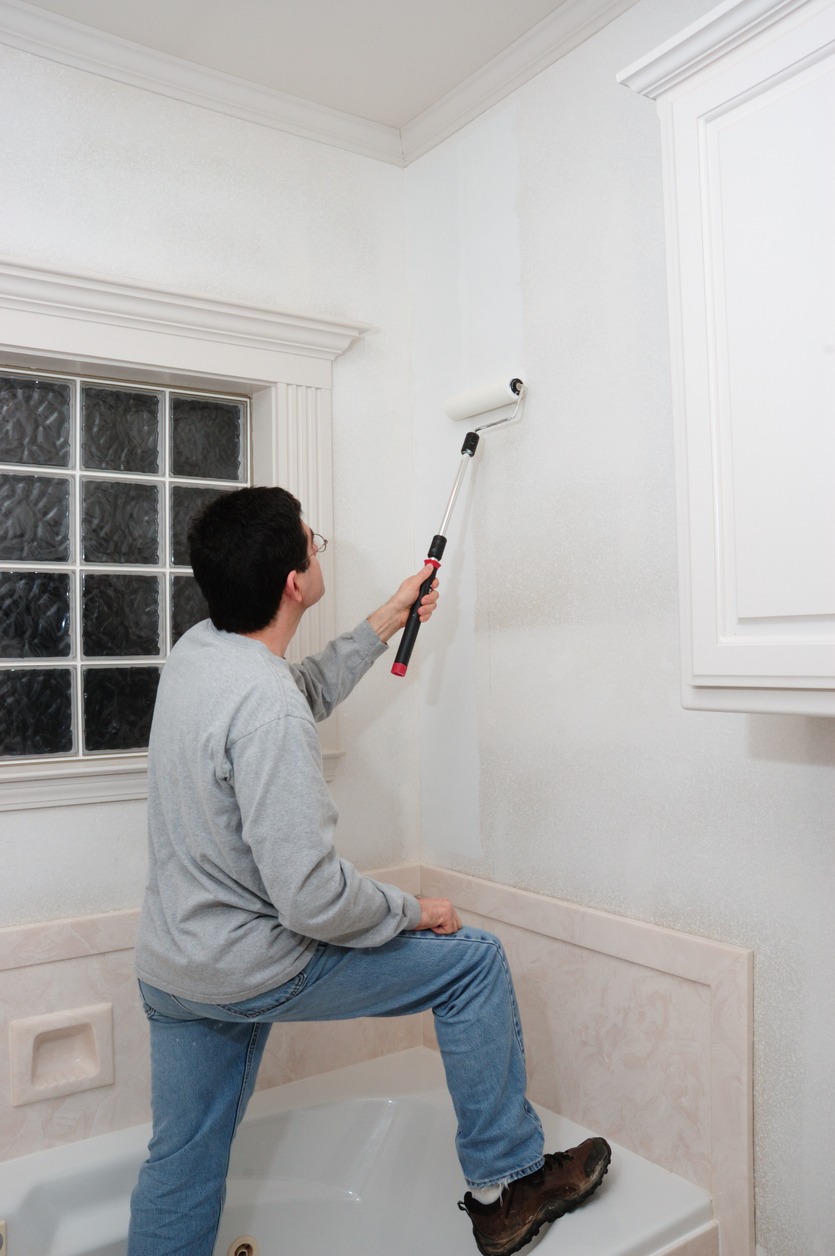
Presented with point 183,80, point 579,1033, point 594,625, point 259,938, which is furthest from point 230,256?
point 579,1033

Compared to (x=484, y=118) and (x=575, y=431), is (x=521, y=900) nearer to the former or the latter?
(x=575, y=431)

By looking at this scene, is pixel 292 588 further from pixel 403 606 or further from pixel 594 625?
pixel 594 625

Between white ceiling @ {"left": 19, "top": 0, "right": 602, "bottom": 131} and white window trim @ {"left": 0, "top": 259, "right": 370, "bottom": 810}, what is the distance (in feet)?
1.63

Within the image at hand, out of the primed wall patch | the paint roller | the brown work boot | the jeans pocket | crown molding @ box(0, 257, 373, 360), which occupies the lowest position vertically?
the brown work boot

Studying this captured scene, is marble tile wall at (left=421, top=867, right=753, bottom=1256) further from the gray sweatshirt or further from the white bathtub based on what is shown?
the gray sweatshirt

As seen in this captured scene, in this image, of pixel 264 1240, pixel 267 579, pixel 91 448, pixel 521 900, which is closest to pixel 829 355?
pixel 267 579

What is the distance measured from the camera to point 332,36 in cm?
196

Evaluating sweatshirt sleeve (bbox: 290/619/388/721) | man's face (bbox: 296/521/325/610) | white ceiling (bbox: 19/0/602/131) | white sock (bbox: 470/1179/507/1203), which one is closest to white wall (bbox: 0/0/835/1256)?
white ceiling (bbox: 19/0/602/131)

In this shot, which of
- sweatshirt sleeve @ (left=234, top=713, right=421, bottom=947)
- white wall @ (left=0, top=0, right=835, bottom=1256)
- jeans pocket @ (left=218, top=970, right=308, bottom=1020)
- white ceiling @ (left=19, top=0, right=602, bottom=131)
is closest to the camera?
sweatshirt sleeve @ (left=234, top=713, right=421, bottom=947)

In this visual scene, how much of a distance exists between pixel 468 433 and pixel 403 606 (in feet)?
1.38

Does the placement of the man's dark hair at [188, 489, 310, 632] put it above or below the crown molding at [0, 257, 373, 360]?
below

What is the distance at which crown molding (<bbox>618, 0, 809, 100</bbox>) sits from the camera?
45.7 inches

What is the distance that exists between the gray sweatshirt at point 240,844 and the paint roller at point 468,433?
44 cm

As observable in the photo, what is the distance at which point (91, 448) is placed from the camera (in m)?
2.00
